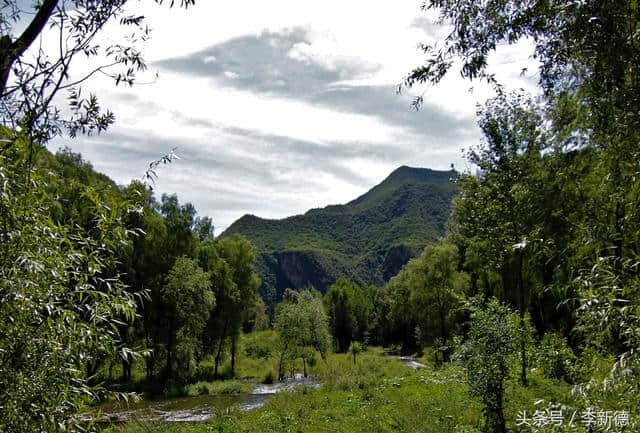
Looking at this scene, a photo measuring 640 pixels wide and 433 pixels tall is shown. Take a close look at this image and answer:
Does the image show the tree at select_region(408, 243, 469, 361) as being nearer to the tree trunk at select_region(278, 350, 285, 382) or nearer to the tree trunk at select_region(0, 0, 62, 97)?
the tree trunk at select_region(278, 350, 285, 382)

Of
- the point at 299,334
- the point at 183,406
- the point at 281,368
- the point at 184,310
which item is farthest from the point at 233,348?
the point at 183,406

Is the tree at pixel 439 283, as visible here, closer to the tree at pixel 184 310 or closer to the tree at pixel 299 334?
the tree at pixel 299 334

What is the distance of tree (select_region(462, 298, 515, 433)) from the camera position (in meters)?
9.98

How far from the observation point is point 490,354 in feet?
32.9

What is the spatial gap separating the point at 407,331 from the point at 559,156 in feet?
206

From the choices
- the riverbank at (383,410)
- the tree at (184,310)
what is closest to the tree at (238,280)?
the tree at (184,310)

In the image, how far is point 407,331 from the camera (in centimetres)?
6378

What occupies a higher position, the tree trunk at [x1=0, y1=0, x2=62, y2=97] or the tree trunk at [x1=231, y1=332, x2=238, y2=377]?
the tree trunk at [x1=0, y1=0, x2=62, y2=97]

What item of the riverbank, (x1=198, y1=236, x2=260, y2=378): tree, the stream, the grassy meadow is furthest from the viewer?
(x1=198, y1=236, x2=260, y2=378): tree

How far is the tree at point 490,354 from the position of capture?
9.98 m

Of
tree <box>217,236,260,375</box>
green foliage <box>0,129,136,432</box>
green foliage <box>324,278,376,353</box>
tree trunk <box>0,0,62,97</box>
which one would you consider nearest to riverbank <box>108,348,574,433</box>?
green foliage <box>0,129,136,432</box>

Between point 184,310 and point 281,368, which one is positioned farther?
point 281,368

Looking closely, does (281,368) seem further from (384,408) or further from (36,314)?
(36,314)

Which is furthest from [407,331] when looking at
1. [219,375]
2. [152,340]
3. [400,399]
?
[400,399]
